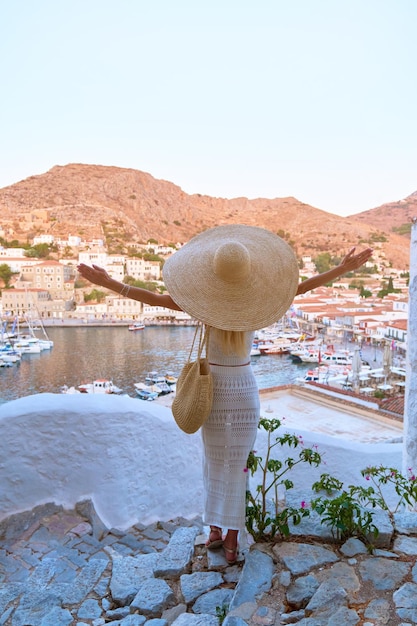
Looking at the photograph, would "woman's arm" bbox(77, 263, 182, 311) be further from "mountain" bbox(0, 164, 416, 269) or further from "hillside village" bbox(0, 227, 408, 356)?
"mountain" bbox(0, 164, 416, 269)

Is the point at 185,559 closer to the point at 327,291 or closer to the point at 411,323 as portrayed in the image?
the point at 411,323

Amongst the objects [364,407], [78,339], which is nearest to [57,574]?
[364,407]

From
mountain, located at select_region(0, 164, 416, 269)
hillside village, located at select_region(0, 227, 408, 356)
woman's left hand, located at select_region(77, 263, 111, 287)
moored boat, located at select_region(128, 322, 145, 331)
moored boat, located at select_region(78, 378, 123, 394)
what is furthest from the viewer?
mountain, located at select_region(0, 164, 416, 269)

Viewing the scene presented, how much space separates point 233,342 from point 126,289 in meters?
0.35

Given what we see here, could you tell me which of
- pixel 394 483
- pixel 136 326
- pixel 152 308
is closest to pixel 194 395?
pixel 394 483

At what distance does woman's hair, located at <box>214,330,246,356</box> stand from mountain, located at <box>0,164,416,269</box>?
20.1m

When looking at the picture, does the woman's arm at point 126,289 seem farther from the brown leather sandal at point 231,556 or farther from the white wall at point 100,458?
the white wall at point 100,458

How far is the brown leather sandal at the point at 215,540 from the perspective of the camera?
134 cm

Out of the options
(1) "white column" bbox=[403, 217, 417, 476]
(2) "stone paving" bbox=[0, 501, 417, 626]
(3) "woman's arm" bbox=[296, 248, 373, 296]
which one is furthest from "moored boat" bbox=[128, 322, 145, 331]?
(3) "woman's arm" bbox=[296, 248, 373, 296]

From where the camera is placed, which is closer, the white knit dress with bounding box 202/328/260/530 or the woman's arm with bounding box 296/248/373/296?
the white knit dress with bounding box 202/328/260/530

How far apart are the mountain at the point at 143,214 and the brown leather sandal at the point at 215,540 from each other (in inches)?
793

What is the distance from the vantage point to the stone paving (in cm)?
96

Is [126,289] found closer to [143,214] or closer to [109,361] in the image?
[109,361]

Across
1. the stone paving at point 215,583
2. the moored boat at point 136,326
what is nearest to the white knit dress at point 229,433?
the stone paving at point 215,583
